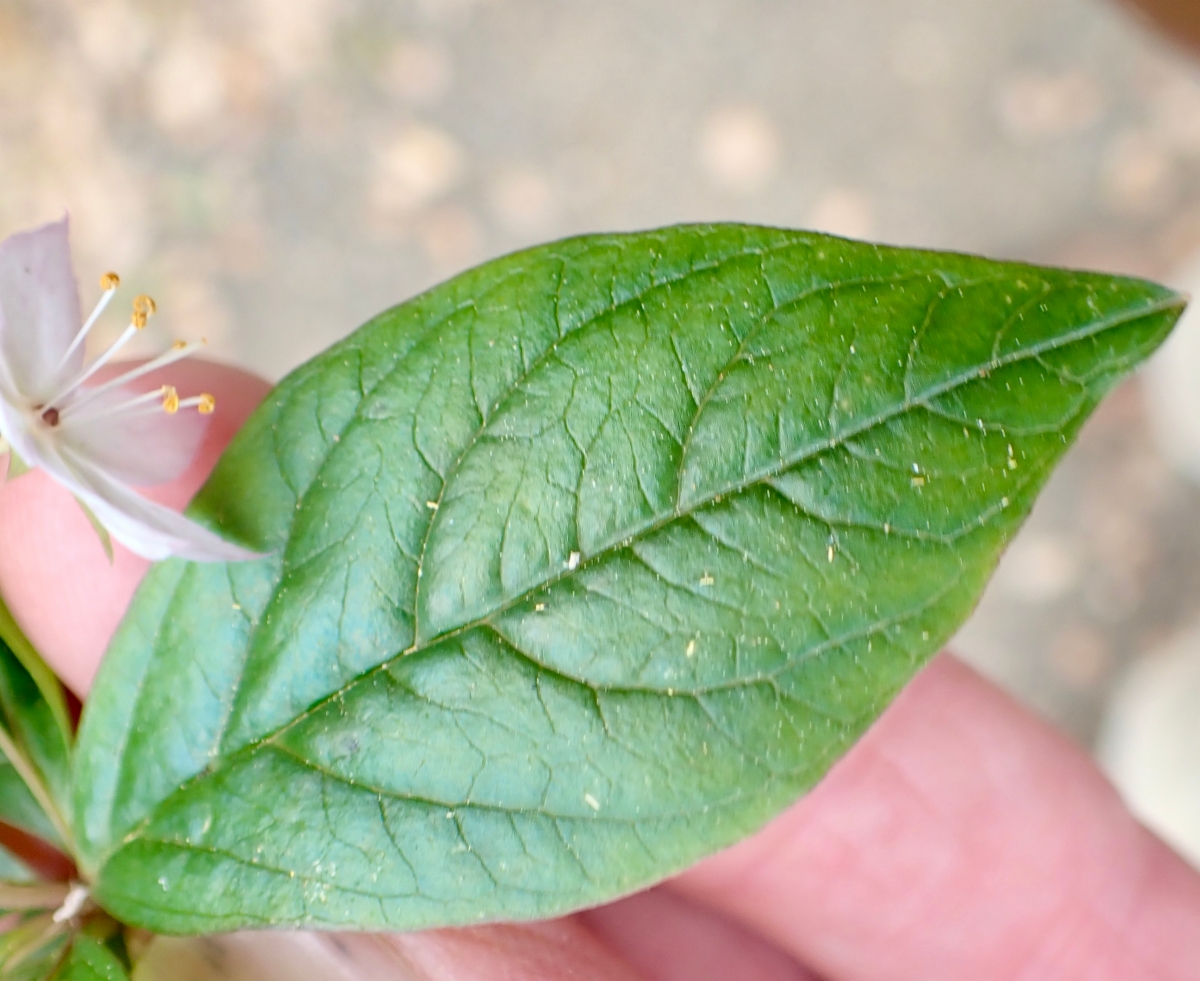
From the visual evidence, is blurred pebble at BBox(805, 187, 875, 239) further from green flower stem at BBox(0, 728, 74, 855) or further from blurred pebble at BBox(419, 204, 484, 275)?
green flower stem at BBox(0, 728, 74, 855)

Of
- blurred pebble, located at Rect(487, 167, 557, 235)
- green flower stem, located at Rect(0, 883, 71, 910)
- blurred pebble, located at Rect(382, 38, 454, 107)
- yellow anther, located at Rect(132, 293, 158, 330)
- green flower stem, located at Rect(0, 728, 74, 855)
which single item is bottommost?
green flower stem, located at Rect(0, 883, 71, 910)

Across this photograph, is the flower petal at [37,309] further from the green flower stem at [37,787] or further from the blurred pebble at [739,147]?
the blurred pebble at [739,147]

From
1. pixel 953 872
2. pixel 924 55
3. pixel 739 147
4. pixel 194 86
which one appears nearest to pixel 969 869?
pixel 953 872

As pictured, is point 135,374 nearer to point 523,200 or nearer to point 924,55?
point 523,200

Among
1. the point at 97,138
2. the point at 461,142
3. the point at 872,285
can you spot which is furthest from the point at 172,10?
the point at 872,285

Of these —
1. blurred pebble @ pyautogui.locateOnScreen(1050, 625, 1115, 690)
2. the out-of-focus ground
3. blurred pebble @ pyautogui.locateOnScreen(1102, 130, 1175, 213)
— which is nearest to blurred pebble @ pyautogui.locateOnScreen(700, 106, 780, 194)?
the out-of-focus ground

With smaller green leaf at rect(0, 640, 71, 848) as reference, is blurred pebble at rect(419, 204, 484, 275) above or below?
above

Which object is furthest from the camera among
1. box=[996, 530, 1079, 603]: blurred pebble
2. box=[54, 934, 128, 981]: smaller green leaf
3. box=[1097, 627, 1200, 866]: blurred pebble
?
box=[996, 530, 1079, 603]: blurred pebble
